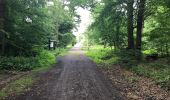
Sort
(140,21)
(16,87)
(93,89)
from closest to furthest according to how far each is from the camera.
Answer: (93,89), (16,87), (140,21)

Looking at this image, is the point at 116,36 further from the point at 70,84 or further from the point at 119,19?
the point at 70,84

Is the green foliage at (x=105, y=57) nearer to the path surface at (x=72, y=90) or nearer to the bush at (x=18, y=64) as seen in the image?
the bush at (x=18, y=64)

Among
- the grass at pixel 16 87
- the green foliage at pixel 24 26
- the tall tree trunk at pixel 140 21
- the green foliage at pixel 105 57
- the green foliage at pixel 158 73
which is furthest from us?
the green foliage at pixel 105 57

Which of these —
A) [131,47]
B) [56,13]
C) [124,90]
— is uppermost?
[56,13]

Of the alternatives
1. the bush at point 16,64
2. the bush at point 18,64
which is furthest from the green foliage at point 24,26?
the bush at point 16,64

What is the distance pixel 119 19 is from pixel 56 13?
54.1 feet

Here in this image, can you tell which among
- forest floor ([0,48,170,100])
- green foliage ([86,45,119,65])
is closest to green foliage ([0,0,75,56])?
green foliage ([86,45,119,65])

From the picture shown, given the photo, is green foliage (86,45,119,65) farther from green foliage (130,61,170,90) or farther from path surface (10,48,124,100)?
path surface (10,48,124,100)

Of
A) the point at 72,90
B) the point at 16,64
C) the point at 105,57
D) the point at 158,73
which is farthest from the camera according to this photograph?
the point at 105,57

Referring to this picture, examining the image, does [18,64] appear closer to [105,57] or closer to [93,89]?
[93,89]

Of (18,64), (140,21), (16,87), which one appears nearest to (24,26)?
(18,64)

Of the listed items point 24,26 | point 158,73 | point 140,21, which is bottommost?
point 158,73

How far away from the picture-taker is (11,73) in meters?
13.8

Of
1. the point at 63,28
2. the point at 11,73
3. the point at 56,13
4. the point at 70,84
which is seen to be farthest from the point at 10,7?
the point at 63,28
